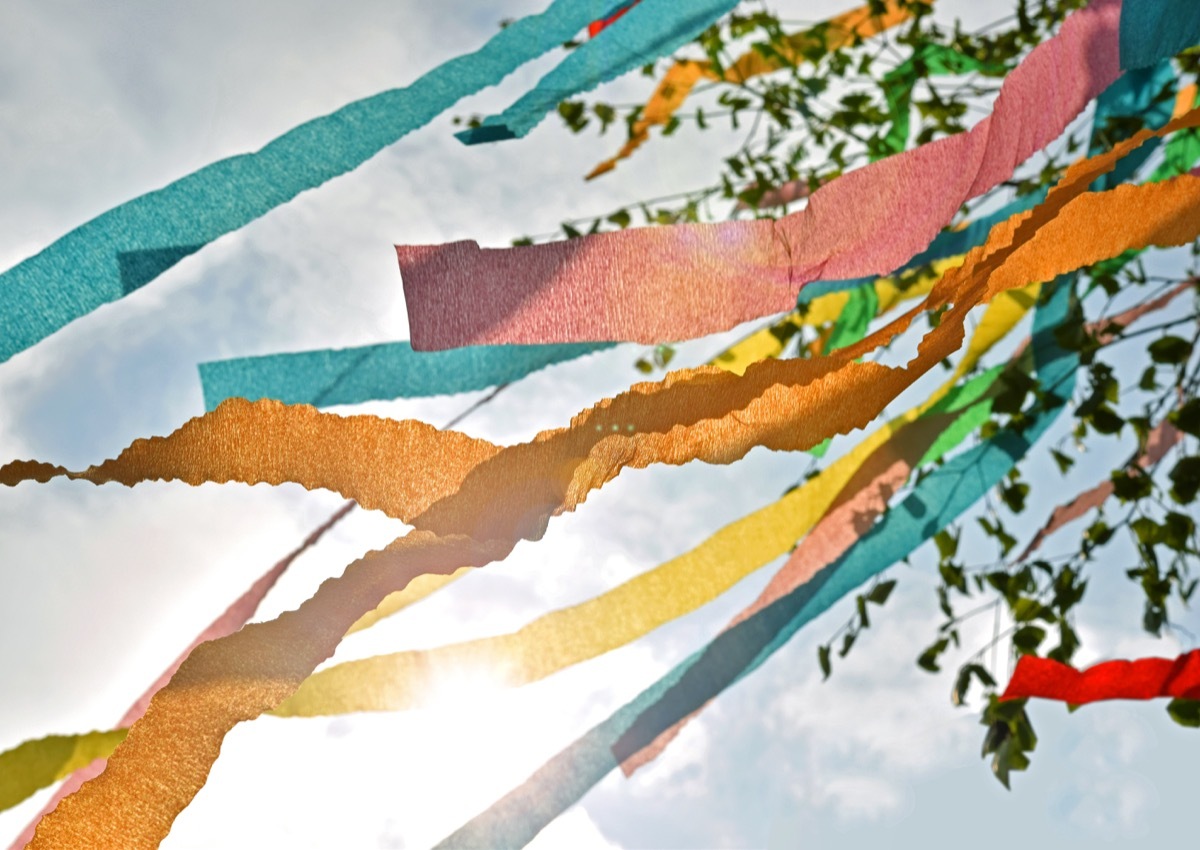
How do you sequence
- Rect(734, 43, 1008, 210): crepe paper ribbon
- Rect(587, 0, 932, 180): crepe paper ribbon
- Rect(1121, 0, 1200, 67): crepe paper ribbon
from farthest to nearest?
Rect(587, 0, 932, 180): crepe paper ribbon < Rect(734, 43, 1008, 210): crepe paper ribbon < Rect(1121, 0, 1200, 67): crepe paper ribbon

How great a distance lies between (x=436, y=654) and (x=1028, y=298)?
3.61 ft

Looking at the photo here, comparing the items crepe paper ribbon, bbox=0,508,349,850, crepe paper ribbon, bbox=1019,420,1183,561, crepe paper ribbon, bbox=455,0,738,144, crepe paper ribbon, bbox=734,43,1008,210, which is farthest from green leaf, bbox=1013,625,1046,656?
crepe paper ribbon, bbox=0,508,349,850

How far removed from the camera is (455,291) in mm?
777

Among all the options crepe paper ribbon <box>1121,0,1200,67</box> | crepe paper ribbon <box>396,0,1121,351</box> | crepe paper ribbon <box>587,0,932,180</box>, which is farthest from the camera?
crepe paper ribbon <box>587,0,932,180</box>

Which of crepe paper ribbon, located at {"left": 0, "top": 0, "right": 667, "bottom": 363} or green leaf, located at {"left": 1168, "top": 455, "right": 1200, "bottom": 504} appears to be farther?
green leaf, located at {"left": 1168, "top": 455, "right": 1200, "bottom": 504}

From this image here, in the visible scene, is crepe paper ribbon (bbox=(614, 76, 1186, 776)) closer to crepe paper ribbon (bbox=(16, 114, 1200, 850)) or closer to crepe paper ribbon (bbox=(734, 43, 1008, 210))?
crepe paper ribbon (bbox=(734, 43, 1008, 210))

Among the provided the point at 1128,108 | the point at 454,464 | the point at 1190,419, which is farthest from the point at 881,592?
the point at 454,464

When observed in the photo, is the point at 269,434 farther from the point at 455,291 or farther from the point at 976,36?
the point at 976,36

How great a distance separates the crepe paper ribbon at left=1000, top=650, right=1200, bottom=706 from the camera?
1056 millimetres

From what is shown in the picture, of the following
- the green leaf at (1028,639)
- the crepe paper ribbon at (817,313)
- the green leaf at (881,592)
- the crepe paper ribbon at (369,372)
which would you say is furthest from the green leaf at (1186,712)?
the crepe paper ribbon at (369,372)

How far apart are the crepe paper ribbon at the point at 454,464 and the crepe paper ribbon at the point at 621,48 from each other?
24.7 inches

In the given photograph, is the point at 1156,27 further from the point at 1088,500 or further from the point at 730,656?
the point at 1088,500

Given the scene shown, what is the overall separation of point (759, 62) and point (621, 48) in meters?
0.64

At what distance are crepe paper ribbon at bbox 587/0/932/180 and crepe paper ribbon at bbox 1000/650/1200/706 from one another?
1149mm
